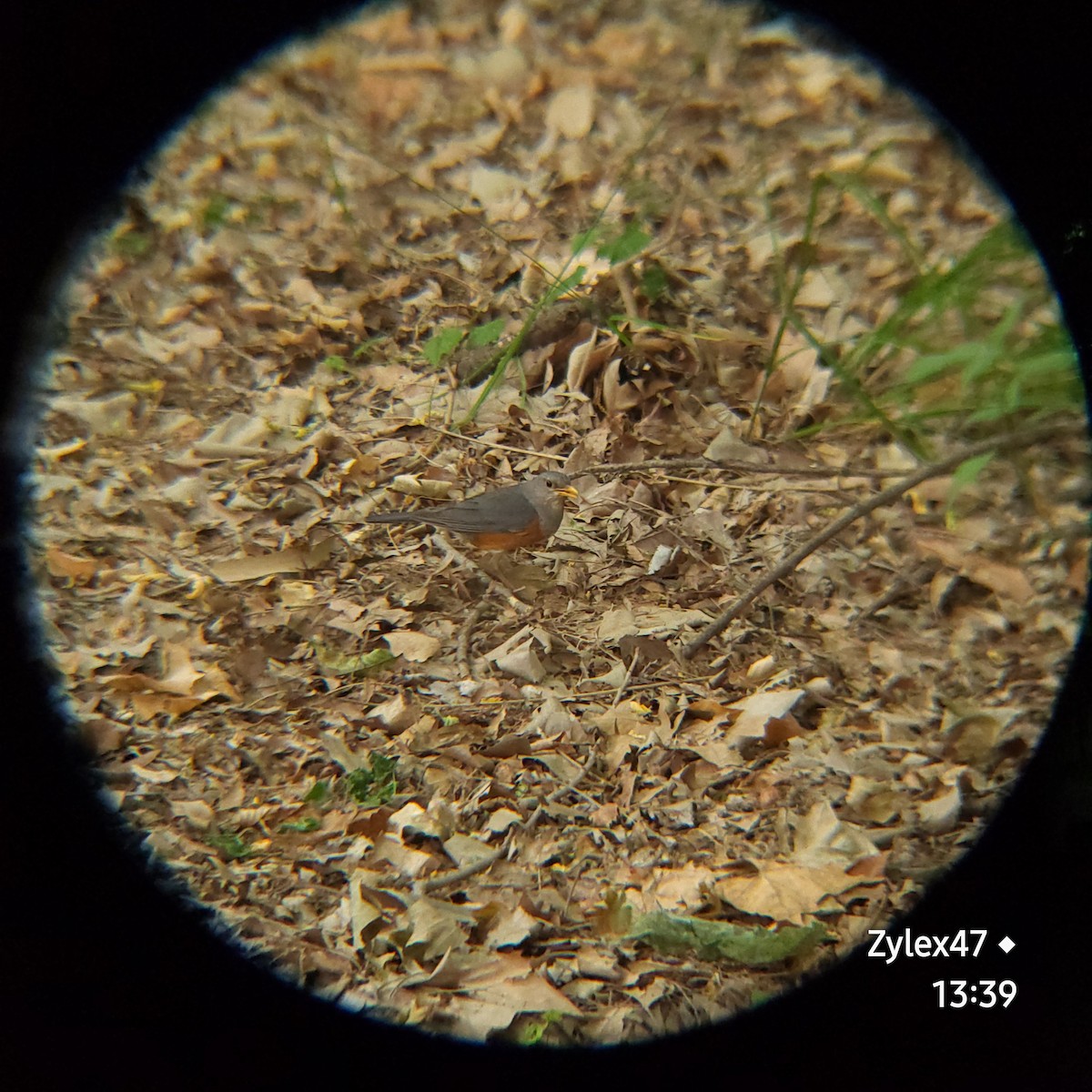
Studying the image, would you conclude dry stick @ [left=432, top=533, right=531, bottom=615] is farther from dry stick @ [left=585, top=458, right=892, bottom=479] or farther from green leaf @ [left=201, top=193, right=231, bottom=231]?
green leaf @ [left=201, top=193, right=231, bottom=231]

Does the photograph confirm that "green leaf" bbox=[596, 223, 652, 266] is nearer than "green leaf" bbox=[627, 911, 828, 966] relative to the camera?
No

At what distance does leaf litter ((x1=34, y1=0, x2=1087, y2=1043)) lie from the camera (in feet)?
3.65

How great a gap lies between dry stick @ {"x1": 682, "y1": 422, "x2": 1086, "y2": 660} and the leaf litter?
20 mm

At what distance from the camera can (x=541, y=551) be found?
142 cm

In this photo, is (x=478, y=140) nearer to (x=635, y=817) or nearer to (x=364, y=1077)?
(x=635, y=817)

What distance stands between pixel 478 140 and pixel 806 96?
49 centimetres

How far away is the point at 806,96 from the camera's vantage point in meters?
1.23

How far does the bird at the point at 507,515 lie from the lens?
136cm

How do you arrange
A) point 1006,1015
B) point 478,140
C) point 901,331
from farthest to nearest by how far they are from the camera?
point 478,140, point 901,331, point 1006,1015

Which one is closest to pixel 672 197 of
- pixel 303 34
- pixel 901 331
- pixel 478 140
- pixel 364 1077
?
pixel 478 140

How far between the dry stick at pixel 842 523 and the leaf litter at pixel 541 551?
0.07 feet
